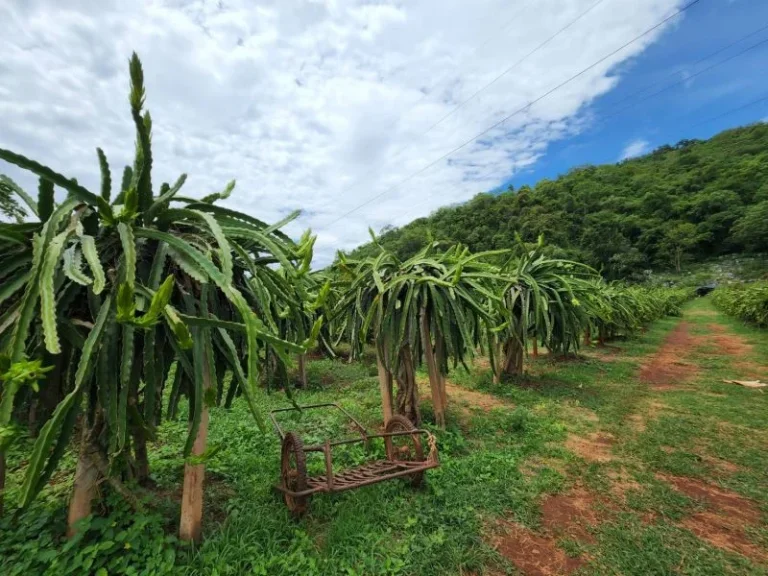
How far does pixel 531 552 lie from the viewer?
2.60 meters

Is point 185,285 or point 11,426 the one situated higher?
point 185,285

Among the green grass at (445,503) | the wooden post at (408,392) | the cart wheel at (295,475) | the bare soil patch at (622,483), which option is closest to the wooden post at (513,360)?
the green grass at (445,503)

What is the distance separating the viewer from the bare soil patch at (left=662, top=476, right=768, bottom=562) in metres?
2.65

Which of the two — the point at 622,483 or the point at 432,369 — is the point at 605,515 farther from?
the point at 432,369

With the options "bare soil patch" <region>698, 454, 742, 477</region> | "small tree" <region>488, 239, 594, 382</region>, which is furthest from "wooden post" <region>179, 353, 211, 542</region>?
"small tree" <region>488, 239, 594, 382</region>

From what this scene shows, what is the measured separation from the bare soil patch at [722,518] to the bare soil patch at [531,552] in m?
1.07

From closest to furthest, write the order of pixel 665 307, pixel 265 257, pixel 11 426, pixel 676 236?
1. pixel 11 426
2. pixel 265 257
3. pixel 665 307
4. pixel 676 236

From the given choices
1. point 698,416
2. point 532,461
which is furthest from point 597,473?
point 698,416

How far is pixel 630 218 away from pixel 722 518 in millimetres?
46569

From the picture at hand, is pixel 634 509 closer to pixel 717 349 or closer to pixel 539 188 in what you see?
pixel 717 349

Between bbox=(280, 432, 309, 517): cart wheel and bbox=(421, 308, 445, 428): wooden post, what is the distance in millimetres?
1820

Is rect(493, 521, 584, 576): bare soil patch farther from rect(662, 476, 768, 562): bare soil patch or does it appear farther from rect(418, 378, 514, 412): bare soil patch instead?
rect(418, 378, 514, 412): bare soil patch

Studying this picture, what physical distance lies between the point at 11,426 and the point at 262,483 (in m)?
2.21

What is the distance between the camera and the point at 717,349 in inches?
429
